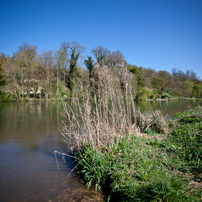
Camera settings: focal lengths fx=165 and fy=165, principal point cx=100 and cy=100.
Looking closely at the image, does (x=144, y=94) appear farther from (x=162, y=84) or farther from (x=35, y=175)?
(x=35, y=175)

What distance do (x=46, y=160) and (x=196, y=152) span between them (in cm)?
468

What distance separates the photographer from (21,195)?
3.70 m

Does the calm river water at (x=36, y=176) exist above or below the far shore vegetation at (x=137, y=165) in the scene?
below

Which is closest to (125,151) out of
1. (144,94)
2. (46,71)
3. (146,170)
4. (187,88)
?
(146,170)

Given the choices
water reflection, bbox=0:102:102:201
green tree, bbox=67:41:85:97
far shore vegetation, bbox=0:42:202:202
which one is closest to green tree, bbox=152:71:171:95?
green tree, bbox=67:41:85:97

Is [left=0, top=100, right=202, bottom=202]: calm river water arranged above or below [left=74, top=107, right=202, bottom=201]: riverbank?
below

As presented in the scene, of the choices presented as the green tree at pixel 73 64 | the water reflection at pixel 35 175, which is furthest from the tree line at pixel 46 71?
→ the water reflection at pixel 35 175

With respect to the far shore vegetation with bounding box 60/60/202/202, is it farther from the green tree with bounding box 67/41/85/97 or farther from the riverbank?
the green tree with bounding box 67/41/85/97

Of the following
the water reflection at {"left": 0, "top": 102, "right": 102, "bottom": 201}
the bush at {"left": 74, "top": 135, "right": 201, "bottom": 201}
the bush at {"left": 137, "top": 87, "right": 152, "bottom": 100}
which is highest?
the bush at {"left": 137, "top": 87, "right": 152, "bottom": 100}

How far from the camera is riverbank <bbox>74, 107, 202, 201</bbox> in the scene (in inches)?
112

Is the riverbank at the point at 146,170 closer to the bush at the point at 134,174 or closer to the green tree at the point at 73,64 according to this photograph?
the bush at the point at 134,174

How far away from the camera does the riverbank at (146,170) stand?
283 centimetres

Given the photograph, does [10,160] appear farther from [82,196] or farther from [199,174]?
[199,174]

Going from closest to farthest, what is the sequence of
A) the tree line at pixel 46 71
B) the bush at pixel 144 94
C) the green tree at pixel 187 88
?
the tree line at pixel 46 71 < the bush at pixel 144 94 < the green tree at pixel 187 88
